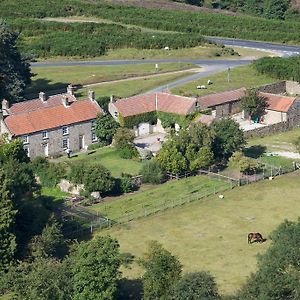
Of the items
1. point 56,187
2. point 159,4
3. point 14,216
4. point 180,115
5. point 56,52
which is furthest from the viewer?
point 159,4

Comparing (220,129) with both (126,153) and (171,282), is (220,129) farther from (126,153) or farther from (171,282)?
(171,282)

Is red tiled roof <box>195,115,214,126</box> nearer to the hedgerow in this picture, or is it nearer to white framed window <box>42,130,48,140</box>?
white framed window <box>42,130,48,140</box>

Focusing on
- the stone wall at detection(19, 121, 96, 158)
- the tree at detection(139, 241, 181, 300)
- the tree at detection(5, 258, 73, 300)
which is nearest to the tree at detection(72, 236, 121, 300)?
the tree at detection(5, 258, 73, 300)

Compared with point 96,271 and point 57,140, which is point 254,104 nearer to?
point 57,140

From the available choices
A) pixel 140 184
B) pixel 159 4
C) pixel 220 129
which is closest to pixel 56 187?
A: pixel 140 184

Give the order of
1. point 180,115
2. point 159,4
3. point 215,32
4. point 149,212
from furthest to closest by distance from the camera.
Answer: point 159,4, point 215,32, point 180,115, point 149,212
